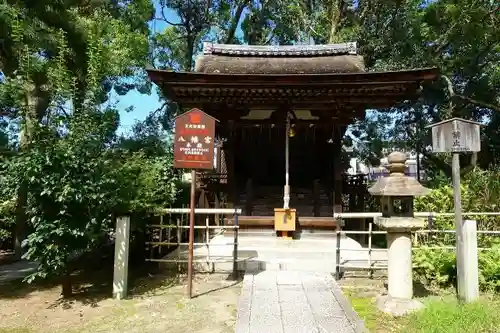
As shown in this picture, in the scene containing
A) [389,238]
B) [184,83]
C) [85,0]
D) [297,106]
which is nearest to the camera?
[389,238]

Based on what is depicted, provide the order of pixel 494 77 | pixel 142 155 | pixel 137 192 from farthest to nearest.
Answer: pixel 494 77, pixel 142 155, pixel 137 192

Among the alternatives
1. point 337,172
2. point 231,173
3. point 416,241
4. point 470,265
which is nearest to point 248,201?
point 231,173

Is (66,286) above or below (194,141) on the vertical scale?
below

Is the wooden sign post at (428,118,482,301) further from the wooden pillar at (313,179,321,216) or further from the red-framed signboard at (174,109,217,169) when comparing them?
the wooden pillar at (313,179,321,216)

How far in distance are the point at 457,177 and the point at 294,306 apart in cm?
300

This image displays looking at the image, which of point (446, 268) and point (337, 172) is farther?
point (337, 172)

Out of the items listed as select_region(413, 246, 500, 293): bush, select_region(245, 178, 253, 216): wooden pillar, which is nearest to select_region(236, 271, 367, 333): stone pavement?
select_region(413, 246, 500, 293): bush

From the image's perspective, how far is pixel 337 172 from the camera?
1012 cm

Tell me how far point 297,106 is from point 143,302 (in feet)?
20.8

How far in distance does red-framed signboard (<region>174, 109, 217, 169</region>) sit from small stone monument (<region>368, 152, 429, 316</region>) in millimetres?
Answer: 2683

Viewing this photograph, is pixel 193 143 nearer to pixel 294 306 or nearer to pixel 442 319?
pixel 294 306

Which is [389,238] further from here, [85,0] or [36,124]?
[85,0]

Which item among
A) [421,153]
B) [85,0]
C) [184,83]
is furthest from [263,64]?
[421,153]

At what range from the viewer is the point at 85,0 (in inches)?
454
